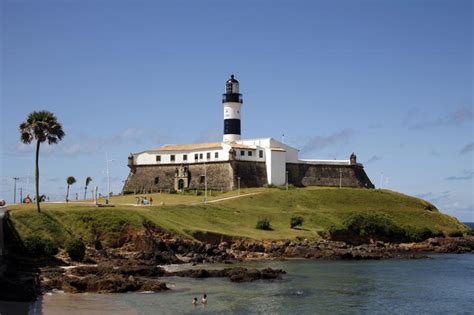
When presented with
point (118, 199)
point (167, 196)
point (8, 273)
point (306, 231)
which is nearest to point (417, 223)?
point (306, 231)

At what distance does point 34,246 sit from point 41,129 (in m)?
14.3

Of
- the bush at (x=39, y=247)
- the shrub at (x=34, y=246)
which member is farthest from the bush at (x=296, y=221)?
the shrub at (x=34, y=246)

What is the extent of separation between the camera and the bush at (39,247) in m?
57.5

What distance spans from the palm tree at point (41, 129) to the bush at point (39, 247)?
11.5m

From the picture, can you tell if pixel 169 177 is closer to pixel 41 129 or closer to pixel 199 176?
pixel 199 176

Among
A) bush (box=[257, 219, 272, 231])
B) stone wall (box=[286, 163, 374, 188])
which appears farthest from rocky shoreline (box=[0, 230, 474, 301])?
stone wall (box=[286, 163, 374, 188])

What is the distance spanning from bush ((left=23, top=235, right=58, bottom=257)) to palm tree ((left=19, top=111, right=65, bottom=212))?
11.5 metres

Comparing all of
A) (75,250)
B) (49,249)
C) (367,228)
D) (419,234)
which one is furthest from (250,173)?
(49,249)

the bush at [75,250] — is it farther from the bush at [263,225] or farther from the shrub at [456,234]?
the shrub at [456,234]

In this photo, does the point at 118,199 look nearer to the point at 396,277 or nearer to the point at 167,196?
the point at 167,196

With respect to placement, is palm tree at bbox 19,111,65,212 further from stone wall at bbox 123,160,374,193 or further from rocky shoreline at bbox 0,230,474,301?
stone wall at bbox 123,160,374,193

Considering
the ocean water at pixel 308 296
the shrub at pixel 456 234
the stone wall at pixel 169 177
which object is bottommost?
the ocean water at pixel 308 296

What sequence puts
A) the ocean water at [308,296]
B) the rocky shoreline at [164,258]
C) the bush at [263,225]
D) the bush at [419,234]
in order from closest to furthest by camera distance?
the ocean water at [308,296], the rocky shoreline at [164,258], the bush at [263,225], the bush at [419,234]

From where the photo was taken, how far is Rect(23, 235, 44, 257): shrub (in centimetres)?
5747
